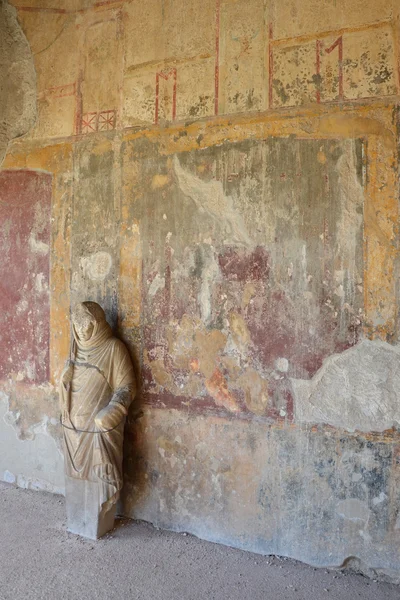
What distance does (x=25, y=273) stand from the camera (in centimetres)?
476

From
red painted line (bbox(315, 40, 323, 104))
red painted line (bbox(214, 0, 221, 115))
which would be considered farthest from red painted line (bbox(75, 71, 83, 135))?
red painted line (bbox(315, 40, 323, 104))

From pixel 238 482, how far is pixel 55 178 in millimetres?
3188

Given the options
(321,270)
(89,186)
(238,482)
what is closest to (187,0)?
(89,186)

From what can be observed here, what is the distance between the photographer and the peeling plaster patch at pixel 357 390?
335 cm

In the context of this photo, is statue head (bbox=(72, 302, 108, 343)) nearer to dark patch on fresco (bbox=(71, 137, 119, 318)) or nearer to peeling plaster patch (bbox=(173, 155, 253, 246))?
dark patch on fresco (bbox=(71, 137, 119, 318))

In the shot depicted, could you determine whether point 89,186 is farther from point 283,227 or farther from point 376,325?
point 376,325

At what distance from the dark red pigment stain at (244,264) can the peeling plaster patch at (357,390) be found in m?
0.84

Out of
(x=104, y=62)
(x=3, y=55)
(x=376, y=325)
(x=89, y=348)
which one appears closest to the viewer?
(x=376, y=325)

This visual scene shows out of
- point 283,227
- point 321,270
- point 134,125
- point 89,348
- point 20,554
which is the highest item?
point 134,125

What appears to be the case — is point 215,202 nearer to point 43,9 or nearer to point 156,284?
point 156,284

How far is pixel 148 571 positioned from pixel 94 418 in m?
1.17

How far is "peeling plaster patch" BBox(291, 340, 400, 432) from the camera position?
11.0ft

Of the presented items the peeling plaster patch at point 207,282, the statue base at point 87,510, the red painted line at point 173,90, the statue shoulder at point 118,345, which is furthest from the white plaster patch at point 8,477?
the red painted line at point 173,90

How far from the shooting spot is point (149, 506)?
4.11 meters
